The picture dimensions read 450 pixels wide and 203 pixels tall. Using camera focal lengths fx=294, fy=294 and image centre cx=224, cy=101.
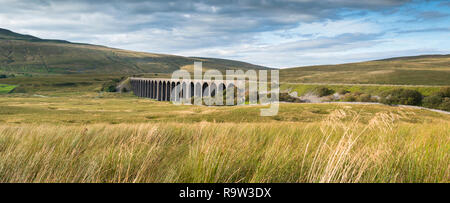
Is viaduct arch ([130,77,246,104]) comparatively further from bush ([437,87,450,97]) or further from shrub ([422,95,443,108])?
bush ([437,87,450,97])

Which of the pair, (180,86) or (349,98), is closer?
(349,98)

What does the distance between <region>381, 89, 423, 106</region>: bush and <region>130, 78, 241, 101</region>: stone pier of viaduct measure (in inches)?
1265

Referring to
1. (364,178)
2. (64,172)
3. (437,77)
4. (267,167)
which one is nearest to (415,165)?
(364,178)

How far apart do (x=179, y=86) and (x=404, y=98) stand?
54.2 metres

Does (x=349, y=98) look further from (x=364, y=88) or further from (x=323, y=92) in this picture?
(x=364, y=88)

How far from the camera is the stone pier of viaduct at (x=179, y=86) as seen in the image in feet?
230

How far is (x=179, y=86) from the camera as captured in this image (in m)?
81.2

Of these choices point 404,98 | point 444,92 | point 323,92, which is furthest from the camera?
point 323,92

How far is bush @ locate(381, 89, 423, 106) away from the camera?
43.7m

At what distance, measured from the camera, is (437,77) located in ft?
258

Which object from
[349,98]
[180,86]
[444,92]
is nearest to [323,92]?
[349,98]
